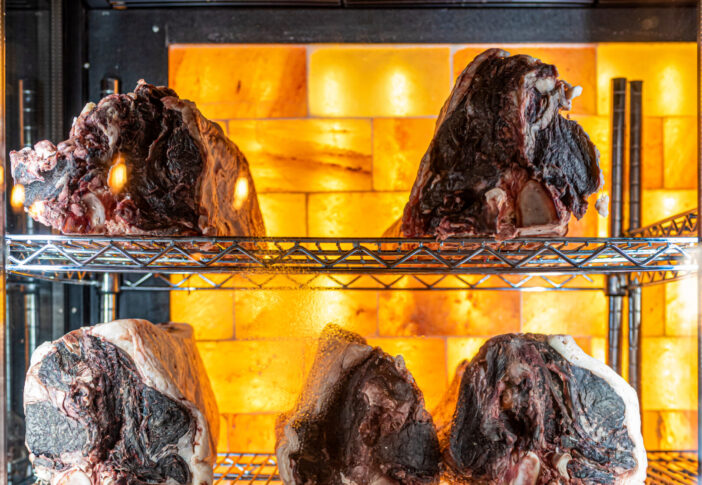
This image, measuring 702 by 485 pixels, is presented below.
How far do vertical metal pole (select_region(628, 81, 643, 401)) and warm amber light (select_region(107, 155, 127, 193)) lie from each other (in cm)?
134

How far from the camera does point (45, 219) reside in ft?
3.53

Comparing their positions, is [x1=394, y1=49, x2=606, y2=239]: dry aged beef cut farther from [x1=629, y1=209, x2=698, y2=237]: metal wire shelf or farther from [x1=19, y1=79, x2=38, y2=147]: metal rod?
[x1=19, y1=79, x2=38, y2=147]: metal rod

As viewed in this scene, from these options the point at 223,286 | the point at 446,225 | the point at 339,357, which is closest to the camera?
the point at 446,225

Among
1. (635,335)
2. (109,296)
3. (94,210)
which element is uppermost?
(94,210)

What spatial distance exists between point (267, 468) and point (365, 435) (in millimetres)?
517

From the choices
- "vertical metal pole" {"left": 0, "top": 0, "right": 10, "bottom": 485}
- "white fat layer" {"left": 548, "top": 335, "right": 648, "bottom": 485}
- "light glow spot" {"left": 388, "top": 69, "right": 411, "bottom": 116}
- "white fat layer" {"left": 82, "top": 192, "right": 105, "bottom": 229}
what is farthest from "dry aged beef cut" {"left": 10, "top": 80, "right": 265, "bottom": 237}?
"white fat layer" {"left": 548, "top": 335, "right": 648, "bottom": 485}

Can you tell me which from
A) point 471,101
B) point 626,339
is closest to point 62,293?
point 471,101

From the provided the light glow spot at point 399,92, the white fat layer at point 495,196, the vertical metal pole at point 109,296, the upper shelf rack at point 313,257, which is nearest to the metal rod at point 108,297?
the vertical metal pole at point 109,296

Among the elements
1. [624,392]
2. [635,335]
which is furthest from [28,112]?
[635,335]

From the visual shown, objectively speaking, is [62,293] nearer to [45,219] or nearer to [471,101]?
[45,219]

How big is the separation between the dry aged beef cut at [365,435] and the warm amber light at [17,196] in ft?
2.48

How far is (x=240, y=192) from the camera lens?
1.29 metres

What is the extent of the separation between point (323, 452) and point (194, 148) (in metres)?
0.72

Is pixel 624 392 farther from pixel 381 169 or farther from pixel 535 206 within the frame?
pixel 381 169
